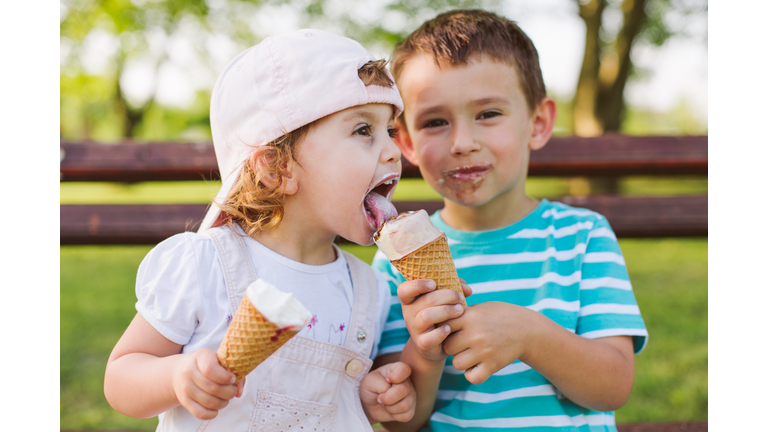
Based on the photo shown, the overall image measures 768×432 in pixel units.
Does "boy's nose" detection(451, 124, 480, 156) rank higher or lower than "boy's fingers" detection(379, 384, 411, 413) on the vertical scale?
higher

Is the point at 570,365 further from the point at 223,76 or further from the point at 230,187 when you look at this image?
the point at 223,76

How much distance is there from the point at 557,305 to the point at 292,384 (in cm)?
97

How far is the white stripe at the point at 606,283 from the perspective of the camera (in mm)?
1940

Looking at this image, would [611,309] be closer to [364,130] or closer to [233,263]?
[364,130]

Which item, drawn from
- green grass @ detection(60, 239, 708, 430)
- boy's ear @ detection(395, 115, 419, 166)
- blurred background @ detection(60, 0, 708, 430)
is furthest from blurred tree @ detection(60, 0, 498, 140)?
boy's ear @ detection(395, 115, 419, 166)

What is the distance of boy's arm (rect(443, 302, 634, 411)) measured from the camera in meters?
1.52

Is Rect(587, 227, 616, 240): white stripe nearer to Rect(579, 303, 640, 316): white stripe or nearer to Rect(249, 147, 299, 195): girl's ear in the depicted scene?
Rect(579, 303, 640, 316): white stripe

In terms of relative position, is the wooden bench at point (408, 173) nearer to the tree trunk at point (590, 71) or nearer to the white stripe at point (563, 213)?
the white stripe at point (563, 213)

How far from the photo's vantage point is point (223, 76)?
5.67 ft

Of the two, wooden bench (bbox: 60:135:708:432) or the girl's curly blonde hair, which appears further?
wooden bench (bbox: 60:135:708:432)

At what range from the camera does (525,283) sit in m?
2.00

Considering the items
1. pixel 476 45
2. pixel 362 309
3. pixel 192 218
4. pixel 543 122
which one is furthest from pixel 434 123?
pixel 192 218

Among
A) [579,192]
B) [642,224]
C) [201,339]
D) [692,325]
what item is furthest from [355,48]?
[579,192]

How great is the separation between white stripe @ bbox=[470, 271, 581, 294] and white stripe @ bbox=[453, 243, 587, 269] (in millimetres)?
76
